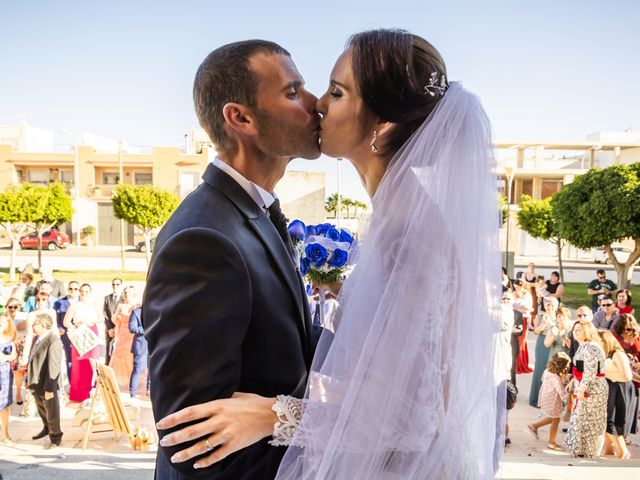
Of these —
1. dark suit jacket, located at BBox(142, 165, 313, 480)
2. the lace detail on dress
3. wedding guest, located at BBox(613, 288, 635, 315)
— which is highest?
dark suit jacket, located at BBox(142, 165, 313, 480)

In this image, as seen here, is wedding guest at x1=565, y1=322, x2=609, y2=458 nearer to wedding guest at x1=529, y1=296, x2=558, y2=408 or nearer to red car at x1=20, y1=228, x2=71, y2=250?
wedding guest at x1=529, y1=296, x2=558, y2=408

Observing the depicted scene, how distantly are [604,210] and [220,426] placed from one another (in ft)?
56.2

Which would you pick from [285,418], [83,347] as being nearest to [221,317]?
[285,418]

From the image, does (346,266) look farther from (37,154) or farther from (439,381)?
(37,154)

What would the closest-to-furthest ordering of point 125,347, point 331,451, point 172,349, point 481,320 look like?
point 172,349 → point 331,451 → point 481,320 → point 125,347

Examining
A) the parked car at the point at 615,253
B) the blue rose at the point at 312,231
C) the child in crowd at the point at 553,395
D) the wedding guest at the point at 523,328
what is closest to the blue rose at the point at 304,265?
the blue rose at the point at 312,231

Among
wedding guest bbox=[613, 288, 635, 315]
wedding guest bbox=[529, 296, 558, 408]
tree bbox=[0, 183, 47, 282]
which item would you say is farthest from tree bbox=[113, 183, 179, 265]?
wedding guest bbox=[613, 288, 635, 315]

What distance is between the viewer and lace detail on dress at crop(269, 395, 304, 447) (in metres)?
1.65

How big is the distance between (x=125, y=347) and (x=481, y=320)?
780 cm

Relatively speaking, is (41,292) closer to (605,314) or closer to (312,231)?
(312,231)

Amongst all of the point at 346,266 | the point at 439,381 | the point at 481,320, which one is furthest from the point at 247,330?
the point at 346,266

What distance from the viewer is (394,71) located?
1921 mm

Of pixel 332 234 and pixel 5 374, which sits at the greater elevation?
pixel 332 234

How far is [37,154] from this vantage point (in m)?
41.9
